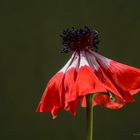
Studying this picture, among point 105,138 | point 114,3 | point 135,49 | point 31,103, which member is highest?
point 114,3

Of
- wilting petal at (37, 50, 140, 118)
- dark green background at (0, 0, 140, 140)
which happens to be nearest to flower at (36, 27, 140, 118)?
wilting petal at (37, 50, 140, 118)

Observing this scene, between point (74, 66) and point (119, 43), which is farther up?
point (119, 43)

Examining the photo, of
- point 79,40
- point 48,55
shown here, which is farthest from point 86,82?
point 48,55

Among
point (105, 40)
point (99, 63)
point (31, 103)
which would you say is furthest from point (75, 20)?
point (99, 63)

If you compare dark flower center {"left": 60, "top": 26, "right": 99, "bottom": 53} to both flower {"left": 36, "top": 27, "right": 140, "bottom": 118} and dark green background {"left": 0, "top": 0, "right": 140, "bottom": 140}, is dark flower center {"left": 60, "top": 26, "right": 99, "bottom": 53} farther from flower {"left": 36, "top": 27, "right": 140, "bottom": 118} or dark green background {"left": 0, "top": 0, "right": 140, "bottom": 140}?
dark green background {"left": 0, "top": 0, "right": 140, "bottom": 140}

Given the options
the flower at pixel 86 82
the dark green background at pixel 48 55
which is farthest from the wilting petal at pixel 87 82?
the dark green background at pixel 48 55

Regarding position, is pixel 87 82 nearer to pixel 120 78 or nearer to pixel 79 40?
pixel 120 78

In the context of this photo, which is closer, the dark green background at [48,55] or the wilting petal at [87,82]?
the wilting petal at [87,82]

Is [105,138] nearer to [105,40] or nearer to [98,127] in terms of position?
[98,127]

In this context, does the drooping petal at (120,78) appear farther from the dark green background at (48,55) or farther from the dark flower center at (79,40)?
the dark green background at (48,55)
